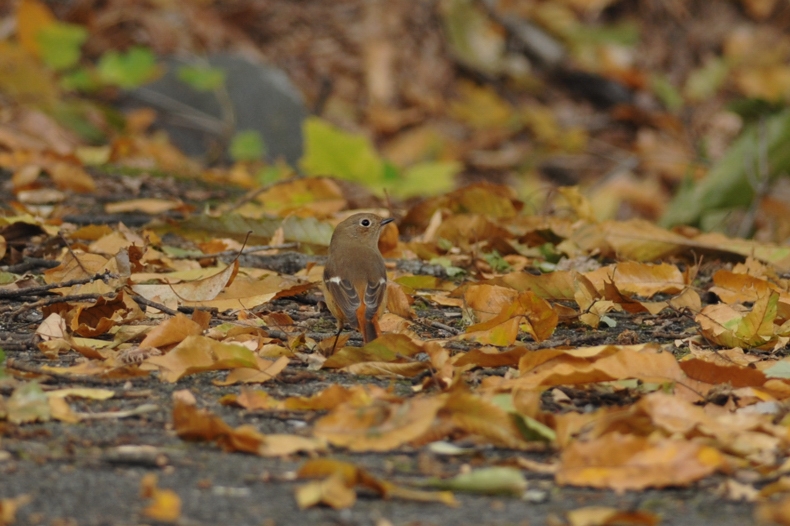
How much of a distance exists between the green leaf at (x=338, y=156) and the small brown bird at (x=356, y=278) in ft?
11.2

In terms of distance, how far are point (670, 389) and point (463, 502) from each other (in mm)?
876

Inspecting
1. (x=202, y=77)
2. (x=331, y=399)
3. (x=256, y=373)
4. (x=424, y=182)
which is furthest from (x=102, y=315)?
(x=202, y=77)

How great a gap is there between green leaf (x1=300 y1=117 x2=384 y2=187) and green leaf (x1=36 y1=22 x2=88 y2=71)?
2603 mm

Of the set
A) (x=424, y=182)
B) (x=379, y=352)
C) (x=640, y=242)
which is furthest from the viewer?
(x=424, y=182)

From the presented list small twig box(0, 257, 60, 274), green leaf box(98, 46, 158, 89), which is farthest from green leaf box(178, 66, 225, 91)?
small twig box(0, 257, 60, 274)

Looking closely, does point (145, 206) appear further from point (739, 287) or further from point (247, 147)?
point (247, 147)

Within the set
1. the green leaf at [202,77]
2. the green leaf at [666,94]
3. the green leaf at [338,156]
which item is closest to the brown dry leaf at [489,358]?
the green leaf at [338,156]

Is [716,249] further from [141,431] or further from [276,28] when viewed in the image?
[276,28]

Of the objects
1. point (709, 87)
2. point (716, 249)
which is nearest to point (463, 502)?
point (716, 249)

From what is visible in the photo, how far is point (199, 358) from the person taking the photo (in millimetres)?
2820

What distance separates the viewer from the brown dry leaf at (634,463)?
2.12 m

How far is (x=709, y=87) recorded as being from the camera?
12703 mm

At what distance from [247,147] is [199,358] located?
21.5 feet

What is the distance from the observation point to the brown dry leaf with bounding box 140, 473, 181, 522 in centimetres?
191
